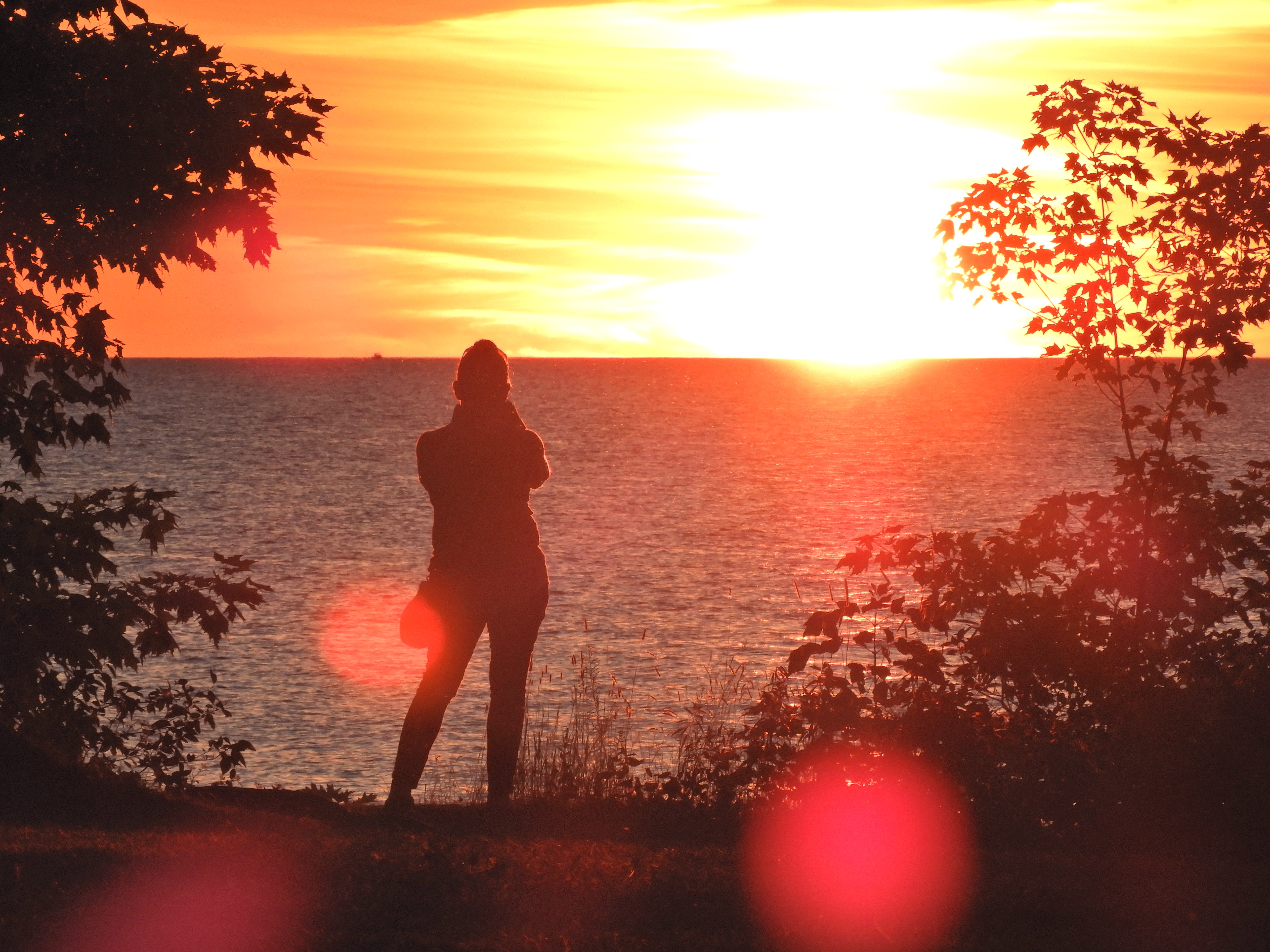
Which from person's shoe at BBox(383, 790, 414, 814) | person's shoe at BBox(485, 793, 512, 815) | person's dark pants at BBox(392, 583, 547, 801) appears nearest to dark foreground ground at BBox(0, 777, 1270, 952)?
person's shoe at BBox(383, 790, 414, 814)

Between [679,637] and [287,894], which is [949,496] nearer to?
[679,637]

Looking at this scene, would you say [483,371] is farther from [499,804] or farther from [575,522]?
[575,522]

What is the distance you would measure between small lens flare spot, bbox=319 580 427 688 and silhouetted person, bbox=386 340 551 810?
9.87 meters

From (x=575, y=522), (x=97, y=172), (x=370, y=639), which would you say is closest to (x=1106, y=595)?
(x=97, y=172)

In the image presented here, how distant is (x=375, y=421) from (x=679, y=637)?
90.0 meters

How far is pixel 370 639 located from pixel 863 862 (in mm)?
17144

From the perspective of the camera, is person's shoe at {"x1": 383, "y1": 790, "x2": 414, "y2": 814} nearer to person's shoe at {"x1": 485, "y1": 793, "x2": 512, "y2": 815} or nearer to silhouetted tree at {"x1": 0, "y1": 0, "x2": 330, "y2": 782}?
person's shoe at {"x1": 485, "y1": 793, "x2": 512, "y2": 815}

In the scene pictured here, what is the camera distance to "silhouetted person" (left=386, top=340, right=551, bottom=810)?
22.8 ft

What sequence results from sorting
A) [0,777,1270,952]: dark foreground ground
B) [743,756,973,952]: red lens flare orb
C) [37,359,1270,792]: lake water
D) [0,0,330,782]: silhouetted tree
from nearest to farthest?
[0,777,1270,952]: dark foreground ground → [743,756,973,952]: red lens flare orb → [0,0,330,782]: silhouetted tree → [37,359,1270,792]: lake water

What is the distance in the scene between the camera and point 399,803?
723 centimetres

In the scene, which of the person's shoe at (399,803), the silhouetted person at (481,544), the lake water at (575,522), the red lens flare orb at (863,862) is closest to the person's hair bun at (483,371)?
the silhouetted person at (481,544)

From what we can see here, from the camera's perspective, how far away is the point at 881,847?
21.7 ft

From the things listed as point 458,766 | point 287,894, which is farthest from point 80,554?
point 458,766

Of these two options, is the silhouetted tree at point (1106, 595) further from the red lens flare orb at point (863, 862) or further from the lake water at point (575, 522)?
the lake water at point (575, 522)
